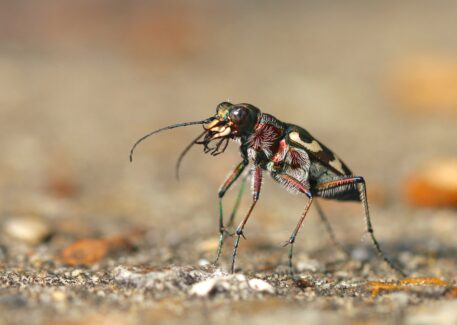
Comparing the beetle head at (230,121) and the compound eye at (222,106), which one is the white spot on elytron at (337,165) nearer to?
the beetle head at (230,121)

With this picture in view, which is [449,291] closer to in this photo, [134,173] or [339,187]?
Answer: [339,187]

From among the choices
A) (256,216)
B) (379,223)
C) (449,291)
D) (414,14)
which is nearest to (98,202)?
(256,216)

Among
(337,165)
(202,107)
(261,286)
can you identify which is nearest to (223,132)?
(337,165)

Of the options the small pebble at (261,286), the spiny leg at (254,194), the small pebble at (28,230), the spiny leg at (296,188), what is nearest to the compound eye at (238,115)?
the spiny leg at (254,194)

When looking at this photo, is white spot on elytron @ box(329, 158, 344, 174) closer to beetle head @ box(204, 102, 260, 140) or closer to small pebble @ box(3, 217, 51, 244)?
beetle head @ box(204, 102, 260, 140)

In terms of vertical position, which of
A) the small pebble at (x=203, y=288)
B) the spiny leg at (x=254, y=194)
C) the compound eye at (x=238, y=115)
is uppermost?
the compound eye at (x=238, y=115)

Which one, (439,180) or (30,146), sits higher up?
(30,146)

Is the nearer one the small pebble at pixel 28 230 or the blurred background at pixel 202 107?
the small pebble at pixel 28 230
